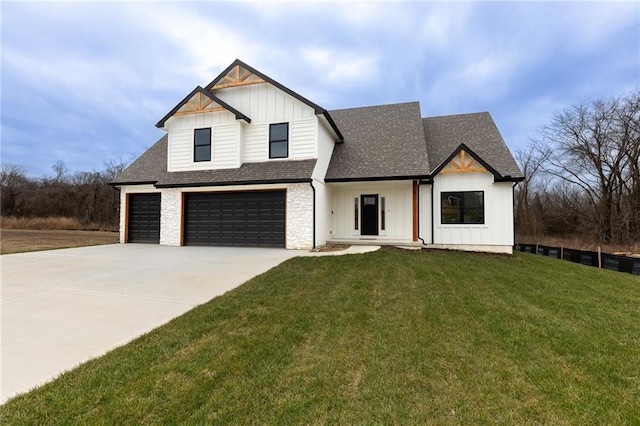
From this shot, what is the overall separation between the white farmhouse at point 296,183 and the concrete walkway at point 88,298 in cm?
275

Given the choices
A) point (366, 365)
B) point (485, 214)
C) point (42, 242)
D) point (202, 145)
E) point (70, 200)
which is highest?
point (202, 145)

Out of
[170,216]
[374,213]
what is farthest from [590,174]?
[170,216]

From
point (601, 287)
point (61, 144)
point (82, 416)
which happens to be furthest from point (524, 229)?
point (61, 144)

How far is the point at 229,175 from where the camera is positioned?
39.2ft

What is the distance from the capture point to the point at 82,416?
2232 millimetres

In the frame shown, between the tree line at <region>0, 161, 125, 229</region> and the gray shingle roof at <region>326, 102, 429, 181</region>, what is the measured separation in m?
27.4

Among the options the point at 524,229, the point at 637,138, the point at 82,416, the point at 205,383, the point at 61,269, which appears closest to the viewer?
the point at 82,416

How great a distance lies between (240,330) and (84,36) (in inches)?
577

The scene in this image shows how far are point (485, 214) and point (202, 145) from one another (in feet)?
39.8

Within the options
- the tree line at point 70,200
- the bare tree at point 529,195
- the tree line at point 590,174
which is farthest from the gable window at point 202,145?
the bare tree at point 529,195

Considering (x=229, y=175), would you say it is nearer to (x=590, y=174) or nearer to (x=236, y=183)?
(x=236, y=183)

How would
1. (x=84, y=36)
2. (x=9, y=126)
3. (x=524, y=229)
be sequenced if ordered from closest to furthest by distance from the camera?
1. (x=84, y=36)
2. (x=524, y=229)
3. (x=9, y=126)

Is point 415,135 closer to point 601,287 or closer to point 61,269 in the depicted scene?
point 601,287

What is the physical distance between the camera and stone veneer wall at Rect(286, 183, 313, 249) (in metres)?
11.2
